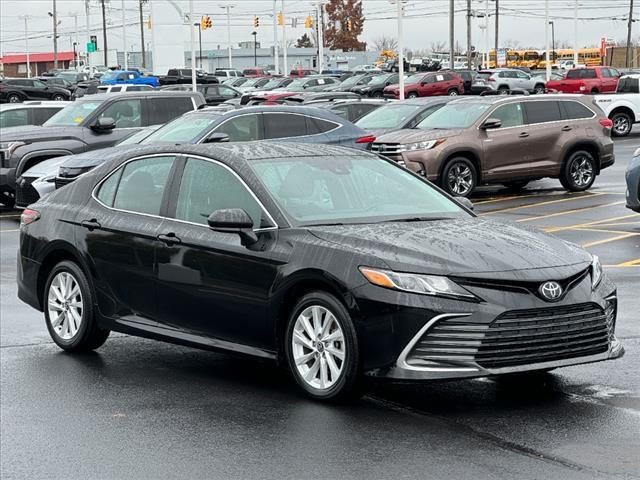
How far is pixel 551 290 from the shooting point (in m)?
6.74

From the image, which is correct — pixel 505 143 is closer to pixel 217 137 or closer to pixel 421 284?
pixel 217 137

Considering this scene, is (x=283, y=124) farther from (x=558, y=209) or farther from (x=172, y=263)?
(x=172, y=263)

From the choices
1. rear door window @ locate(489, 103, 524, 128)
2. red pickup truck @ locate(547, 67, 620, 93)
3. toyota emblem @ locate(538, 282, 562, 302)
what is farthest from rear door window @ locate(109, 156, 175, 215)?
red pickup truck @ locate(547, 67, 620, 93)

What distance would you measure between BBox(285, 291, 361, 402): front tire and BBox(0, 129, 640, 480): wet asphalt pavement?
0.13 metres

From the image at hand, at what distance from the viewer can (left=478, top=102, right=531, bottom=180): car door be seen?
2095 cm

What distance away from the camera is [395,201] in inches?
316

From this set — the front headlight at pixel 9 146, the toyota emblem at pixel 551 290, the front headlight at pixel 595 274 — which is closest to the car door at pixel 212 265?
Result: the toyota emblem at pixel 551 290

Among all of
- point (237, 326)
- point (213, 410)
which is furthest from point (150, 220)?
point (213, 410)

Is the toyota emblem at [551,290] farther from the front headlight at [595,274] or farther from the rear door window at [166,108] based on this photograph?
the rear door window at [166,108]

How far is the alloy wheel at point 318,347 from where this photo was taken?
6.97 m

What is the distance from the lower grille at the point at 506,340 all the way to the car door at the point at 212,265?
1.18 meters

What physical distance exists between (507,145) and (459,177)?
1.08 m

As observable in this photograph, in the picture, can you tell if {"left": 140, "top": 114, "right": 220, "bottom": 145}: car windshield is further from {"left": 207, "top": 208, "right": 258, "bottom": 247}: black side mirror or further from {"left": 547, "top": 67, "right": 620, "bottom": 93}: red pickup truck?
{"left": 547, "top": 67, "right": 620, "bottom": 93}: red pickup truck

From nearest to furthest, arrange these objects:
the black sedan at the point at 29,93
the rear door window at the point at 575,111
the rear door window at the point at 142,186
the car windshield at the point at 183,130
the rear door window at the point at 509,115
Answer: the rear door window at the point at 142,186, the car windshield at the point at 183,130, the rear door window at the point at 509,115, the rear door window at the point at 575,111, the black sedan at the point at 29,93
